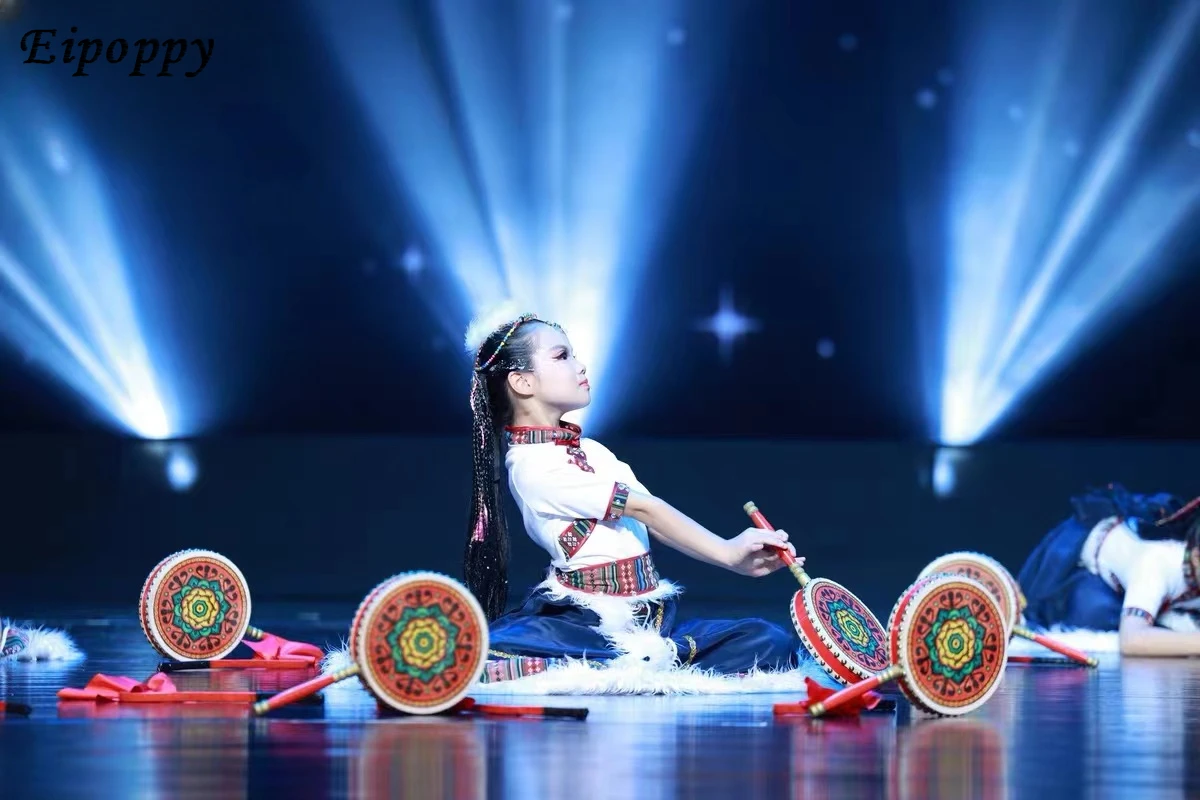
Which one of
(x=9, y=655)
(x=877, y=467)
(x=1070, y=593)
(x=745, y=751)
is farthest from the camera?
(x=877, y=467)

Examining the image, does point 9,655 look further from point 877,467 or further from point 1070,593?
point 877,467

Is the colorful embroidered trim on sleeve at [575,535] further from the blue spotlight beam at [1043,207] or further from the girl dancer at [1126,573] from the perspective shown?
the blue spotlight beam at [1043,207]

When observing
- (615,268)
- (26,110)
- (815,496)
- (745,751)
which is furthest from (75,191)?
(745,751)

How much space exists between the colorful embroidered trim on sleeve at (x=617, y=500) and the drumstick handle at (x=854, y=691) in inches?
27.0

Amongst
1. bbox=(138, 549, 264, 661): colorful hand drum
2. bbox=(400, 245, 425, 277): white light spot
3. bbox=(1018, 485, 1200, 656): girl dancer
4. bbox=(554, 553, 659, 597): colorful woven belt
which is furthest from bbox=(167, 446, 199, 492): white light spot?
bbox=(554, 553, 659, 597): colorful woven belt

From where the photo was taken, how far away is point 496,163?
21.7 feet

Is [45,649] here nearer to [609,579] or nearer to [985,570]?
[609,579]

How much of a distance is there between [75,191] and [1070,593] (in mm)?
4143

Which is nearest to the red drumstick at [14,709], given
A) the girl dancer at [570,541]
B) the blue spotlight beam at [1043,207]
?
the girl dancer at [570,541]

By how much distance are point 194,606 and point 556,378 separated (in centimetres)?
101

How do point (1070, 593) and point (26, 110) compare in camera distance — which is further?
point (26, 110)

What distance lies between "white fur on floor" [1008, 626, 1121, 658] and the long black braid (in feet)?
4.38

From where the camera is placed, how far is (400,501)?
255 inches

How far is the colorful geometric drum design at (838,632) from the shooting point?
289 cm
